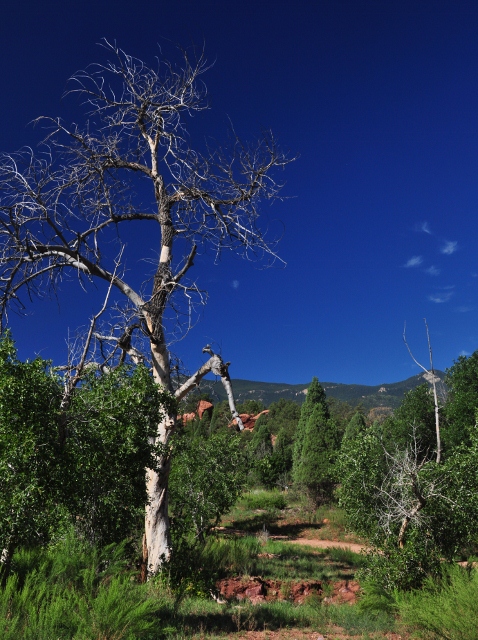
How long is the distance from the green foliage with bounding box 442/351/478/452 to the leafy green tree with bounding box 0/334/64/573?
60.2ft

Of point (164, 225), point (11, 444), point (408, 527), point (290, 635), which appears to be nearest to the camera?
point (11, 444)

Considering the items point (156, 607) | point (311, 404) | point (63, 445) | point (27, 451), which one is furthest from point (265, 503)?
point (27, 451)

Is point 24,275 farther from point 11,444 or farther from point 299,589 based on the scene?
point 299,589

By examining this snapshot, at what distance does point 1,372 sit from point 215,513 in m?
11.1

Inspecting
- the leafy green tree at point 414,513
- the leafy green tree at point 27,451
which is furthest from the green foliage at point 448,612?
the leafy green tree at point 27,451

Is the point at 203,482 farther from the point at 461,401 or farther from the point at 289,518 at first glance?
the point at 289,518

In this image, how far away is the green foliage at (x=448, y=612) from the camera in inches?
220

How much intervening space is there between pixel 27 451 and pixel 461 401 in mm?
19999

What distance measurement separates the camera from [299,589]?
1075 cm

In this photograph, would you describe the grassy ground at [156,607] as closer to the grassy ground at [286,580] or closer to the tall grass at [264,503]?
the grassy ground at [286,580]

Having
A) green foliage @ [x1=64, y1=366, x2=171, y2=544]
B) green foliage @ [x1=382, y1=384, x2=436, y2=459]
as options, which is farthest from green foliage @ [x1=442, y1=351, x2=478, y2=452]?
green foliage @ [x1=64, y1=366, x2=171, y2=544]

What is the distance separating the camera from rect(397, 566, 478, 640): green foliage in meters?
5.59

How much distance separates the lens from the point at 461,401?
20.7m

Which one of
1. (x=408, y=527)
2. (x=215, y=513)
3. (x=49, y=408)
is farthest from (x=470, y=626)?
(x=215, y=513)
